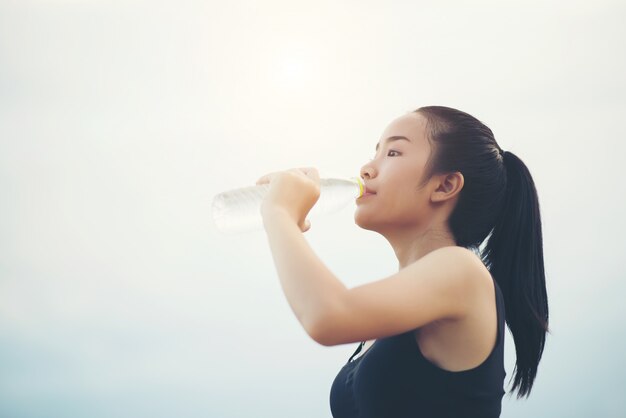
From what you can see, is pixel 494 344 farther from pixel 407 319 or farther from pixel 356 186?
pixel 356 186

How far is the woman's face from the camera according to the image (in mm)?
1683

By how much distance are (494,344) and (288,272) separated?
50 cm

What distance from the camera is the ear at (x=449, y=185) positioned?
5.69ft

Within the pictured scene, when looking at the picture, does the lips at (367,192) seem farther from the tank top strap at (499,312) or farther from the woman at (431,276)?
the tank top strap at (499,312)

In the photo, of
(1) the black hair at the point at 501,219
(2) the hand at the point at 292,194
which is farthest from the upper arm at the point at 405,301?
(1) the black hair at the point at 501,219

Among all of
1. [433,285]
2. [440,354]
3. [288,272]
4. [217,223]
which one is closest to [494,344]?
[440,354]

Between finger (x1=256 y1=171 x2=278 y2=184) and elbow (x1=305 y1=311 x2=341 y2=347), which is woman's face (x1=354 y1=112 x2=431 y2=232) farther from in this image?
elbow (x1=305 y1=311 x2=341 y2=347)

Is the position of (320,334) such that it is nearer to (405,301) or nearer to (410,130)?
(405,301)

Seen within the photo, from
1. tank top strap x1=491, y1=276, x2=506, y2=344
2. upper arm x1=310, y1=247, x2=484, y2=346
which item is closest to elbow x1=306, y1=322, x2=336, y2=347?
upper arm x1=310, y1=247, x2=484, y2=346

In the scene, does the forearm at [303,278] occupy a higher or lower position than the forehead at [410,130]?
lower

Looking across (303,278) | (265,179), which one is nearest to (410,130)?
(265,179)

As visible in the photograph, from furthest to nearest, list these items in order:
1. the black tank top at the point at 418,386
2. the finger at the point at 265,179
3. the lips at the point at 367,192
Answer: the lips at the point at 367,192 → the finger at the point at 265,179 → the black tank top at the point at 418,386

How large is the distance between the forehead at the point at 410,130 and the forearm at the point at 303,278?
50 centimetres

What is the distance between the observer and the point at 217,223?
1.89 meters
